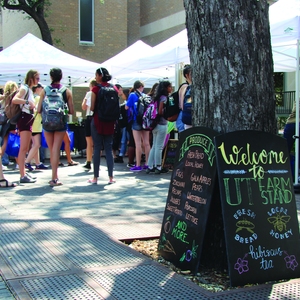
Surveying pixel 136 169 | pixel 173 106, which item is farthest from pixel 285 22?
pixel 136 169

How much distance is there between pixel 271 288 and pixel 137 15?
24.7 m

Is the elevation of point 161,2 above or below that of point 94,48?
above

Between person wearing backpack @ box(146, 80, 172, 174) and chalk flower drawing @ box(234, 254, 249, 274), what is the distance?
6310 mm

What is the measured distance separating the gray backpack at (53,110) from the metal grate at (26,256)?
330 cm

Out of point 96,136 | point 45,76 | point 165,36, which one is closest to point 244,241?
point 96,136

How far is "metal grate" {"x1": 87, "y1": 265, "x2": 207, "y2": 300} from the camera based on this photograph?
351cm

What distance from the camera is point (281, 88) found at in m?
26.8

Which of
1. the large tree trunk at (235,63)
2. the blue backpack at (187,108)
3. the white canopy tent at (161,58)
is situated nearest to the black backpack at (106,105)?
the blue backpack at (187,108)

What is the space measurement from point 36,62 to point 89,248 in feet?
33.7

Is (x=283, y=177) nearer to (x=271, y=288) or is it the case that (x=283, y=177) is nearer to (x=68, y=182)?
(x=271, y=288)

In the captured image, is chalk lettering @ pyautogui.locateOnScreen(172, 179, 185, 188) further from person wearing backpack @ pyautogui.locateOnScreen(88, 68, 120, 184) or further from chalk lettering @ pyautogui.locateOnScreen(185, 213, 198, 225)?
person wearing backpack @ pyautogui.locateOnScreen(88, 68, 120, 184)

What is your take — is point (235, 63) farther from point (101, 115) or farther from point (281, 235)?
point (101, 115)

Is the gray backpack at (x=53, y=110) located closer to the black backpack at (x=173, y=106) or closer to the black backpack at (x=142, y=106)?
the black backpack at (x=173, y=106)

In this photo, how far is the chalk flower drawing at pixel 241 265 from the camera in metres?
3.69
